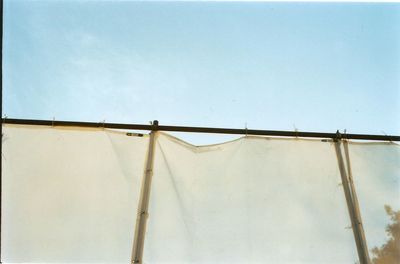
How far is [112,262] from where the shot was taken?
2689 millimetres

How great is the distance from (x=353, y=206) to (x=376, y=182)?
0.39 metres

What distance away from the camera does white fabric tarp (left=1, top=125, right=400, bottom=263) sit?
2.78 metres

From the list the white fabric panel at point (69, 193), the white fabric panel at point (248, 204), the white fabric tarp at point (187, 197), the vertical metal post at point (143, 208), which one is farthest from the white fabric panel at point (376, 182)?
the white fabric panel at point (69, 193)

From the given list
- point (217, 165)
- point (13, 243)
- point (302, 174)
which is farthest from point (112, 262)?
point (302, 174)

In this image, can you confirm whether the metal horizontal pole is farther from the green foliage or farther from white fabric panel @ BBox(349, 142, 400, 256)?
the green foliage

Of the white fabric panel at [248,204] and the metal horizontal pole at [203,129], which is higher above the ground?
the metal horizontal pole at [203,129]

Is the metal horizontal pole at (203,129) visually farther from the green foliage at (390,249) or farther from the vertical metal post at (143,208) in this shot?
the green foliage at (390,249)

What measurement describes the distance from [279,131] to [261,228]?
1074mm

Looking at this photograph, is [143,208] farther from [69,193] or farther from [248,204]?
[248,204]

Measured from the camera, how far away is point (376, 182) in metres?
3.15

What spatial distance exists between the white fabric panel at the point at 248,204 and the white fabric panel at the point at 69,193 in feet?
0.92

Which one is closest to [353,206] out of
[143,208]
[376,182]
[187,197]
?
[376,182]

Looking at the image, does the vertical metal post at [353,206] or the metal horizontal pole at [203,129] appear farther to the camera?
the metal horizontal pole at [203,129]

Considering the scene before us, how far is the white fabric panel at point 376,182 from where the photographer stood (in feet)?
9.71
